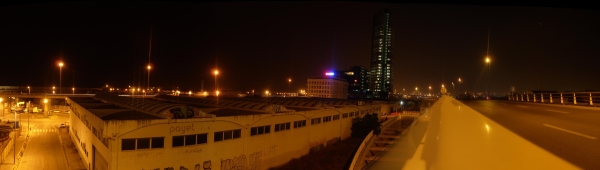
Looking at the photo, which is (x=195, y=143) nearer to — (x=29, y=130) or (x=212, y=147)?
(x=212, y=147)

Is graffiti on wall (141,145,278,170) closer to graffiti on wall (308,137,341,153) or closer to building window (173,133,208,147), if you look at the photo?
building window (173,133,208,147)

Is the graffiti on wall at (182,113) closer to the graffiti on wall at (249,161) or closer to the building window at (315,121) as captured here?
the graffiti on wall at (249,161)

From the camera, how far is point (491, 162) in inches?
150

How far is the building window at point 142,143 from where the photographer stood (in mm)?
16203

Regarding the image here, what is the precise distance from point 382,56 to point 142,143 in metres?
167

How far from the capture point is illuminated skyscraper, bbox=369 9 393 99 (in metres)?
166

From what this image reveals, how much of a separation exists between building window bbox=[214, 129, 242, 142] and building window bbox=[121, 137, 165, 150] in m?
3.07

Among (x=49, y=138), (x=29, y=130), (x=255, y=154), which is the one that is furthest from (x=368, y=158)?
(x=29, y=130)

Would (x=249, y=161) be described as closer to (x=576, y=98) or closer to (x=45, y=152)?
(x=576, y=98)

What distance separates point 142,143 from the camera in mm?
16562

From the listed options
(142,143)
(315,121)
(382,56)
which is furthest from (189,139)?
(382,56)

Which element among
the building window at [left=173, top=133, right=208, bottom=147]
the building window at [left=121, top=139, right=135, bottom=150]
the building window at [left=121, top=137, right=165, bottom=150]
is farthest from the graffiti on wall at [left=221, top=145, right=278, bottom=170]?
the building window at [left=121, top=139, right=135, bottom=150]

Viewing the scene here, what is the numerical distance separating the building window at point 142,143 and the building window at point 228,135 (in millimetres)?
3067

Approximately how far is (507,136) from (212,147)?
1637 centimetres
